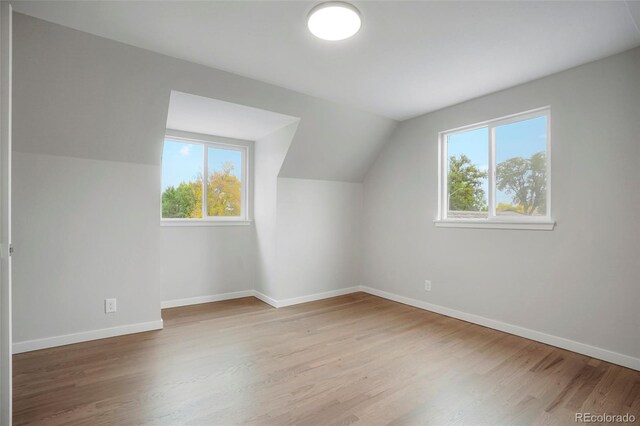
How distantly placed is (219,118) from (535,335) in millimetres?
3862

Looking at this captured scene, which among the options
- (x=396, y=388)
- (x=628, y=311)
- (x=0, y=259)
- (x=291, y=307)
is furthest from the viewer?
(x=291, y=307)

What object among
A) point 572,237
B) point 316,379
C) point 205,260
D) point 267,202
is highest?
point 267,202

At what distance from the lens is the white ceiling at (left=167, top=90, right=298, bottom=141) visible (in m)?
3.11

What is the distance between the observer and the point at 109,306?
3049 mm

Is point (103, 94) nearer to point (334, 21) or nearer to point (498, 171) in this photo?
point (334, 21)

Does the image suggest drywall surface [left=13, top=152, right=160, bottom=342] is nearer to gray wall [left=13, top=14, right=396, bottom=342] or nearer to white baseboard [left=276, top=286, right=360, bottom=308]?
gray wall [left=13, top=14, right=396, bottom=342]

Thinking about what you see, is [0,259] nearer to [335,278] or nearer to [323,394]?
[323,394]

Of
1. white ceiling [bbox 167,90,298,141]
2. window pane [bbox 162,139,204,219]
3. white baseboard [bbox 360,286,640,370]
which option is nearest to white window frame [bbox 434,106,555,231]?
white baseboard [bbox 360,286,640,370]

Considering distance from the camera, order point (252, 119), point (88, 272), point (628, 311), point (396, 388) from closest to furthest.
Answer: point (396, 388) < point (628, 311) < point (88, 272) < point (252, 119)

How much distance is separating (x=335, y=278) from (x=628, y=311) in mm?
3078

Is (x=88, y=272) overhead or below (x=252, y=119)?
below

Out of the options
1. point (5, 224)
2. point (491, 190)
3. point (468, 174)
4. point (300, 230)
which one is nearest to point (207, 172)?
point (300, 230)

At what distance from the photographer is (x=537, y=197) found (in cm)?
306

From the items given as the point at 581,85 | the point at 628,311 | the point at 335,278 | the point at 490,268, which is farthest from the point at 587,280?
the point at 335,278
